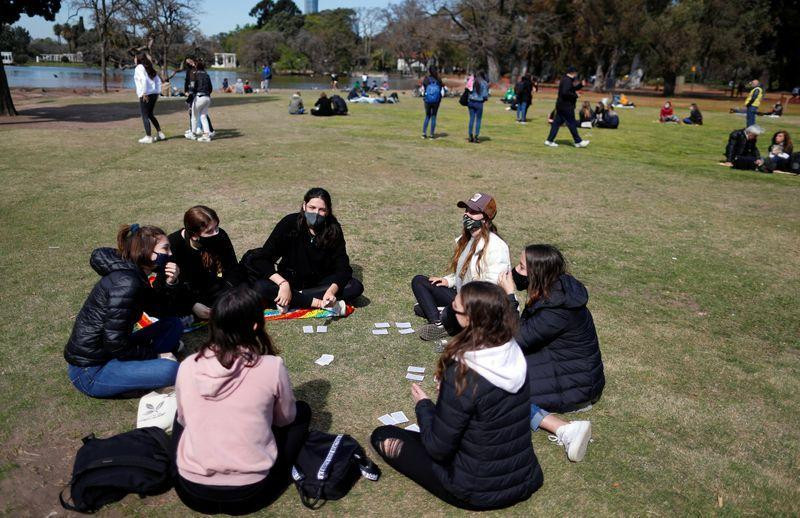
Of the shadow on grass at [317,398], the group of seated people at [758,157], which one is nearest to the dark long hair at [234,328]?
the shadow on grass at [317,398]

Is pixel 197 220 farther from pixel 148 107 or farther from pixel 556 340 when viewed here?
pixel 148 107

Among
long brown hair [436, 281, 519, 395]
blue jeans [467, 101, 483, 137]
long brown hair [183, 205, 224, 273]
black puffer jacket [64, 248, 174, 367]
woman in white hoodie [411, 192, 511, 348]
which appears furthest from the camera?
blue jeans [467, 101, 483, 137]

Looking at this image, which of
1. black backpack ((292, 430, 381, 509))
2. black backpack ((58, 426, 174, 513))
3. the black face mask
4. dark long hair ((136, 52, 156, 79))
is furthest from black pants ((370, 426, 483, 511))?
dark long hair ((136, 52, 156, 79))

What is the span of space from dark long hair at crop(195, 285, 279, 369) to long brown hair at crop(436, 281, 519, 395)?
1.10 metres

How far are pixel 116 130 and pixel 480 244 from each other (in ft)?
50.1

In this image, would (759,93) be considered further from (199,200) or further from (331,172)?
(199,200)

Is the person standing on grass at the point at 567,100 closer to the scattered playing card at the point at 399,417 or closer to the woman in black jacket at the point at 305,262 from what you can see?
the woman in black jacket at the point at 305,262

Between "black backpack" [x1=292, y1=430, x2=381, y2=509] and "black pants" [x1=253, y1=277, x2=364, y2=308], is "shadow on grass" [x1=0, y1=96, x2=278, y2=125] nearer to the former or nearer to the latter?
"black pants" [x1=253, y1=277, x2=364, y2=308]

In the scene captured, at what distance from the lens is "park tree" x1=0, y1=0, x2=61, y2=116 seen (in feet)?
62.5

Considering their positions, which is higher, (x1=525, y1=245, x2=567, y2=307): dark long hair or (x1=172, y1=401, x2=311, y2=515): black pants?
(x1=525, y1=245, x2=567, y2=307): dark long hair

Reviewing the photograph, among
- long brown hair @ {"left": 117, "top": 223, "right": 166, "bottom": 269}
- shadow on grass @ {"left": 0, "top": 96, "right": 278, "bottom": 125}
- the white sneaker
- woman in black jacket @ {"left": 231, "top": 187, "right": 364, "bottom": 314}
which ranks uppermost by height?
shadow on grass @ {"left": 0, "top": 96, "right": 278, "bottom": 125}

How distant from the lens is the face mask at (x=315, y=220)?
5.52 meters

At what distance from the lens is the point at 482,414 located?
9.96ft

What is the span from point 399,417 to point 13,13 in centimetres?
2281
